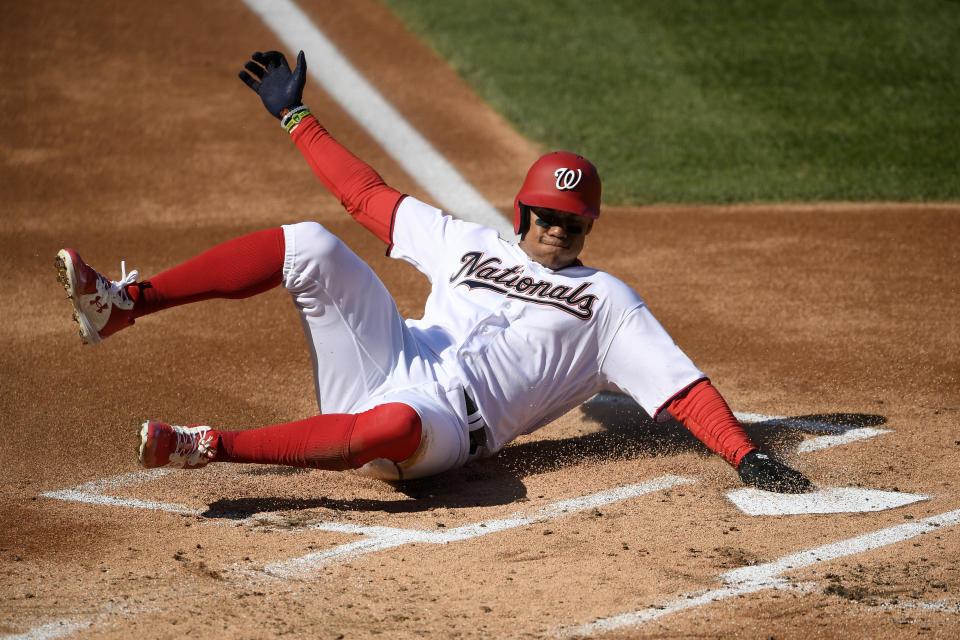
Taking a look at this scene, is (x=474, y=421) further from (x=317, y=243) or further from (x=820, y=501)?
(x=820, y=501)

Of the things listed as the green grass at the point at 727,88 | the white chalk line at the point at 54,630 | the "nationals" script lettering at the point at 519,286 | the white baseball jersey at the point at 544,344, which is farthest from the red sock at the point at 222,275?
the green grass at the point at 727,88

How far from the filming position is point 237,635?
272 centimetres

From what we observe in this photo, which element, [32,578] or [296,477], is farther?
[296,477]

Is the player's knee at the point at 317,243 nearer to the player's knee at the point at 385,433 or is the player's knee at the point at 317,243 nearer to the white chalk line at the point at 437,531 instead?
the player's knee at the point at 385,433

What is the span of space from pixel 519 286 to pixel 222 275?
1.09 m

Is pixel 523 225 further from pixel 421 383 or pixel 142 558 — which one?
pixel 142 558

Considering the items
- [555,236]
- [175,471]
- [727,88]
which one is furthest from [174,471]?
[727,88]

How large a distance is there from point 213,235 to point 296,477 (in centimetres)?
378

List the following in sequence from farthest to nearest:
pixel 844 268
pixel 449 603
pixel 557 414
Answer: pixel 844 268, pixel 557 414, pixel 449 603

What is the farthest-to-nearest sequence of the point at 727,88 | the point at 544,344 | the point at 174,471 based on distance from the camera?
the point at 727,88 → the point at 174,471 → the point at 544,344

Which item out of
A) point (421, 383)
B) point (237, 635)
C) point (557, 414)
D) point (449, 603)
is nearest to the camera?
point (237, 635)

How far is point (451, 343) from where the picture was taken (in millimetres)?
3887

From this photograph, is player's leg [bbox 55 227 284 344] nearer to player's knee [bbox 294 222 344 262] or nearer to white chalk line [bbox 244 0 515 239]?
player's knee [bbox 294 222 344 262]

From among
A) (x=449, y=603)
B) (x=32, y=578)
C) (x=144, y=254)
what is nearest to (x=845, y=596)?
(x=449, y=603)
